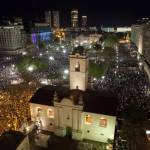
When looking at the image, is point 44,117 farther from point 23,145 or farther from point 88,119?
point 23,145

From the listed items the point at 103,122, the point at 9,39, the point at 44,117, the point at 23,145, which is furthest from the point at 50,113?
the point at 9,39

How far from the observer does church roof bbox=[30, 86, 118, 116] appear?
25562mm

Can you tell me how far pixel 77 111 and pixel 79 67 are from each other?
6622 millimetres

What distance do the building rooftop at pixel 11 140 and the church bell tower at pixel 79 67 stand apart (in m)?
11.3

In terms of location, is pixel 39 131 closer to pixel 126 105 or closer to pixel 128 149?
pixel 128 149

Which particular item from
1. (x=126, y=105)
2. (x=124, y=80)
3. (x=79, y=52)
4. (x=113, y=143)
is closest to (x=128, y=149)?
(x=113, y=143)

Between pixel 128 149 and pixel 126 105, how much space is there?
29.0ft

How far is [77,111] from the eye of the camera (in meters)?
25.7

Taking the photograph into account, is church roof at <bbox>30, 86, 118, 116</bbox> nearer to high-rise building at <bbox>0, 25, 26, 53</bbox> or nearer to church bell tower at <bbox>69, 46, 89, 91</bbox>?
church bell tower at <bbox>69, 46, 89, 91</bbox>

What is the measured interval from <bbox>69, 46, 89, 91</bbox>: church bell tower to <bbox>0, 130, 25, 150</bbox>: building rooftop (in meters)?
11.3

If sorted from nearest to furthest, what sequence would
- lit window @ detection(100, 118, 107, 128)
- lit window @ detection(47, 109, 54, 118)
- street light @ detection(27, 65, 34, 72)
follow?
lit window @ detection(100, 118, 107, 128) → lit window @ detection(47, 109, 54, 118) → street light @ detection(27, 65, 34, 72)

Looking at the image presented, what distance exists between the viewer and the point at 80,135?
26469 millimetres

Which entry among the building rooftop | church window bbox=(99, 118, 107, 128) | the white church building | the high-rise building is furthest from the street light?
the high-rise building

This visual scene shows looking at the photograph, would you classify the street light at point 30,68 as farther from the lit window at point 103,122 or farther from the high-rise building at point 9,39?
the high-rise building at point 9,39
